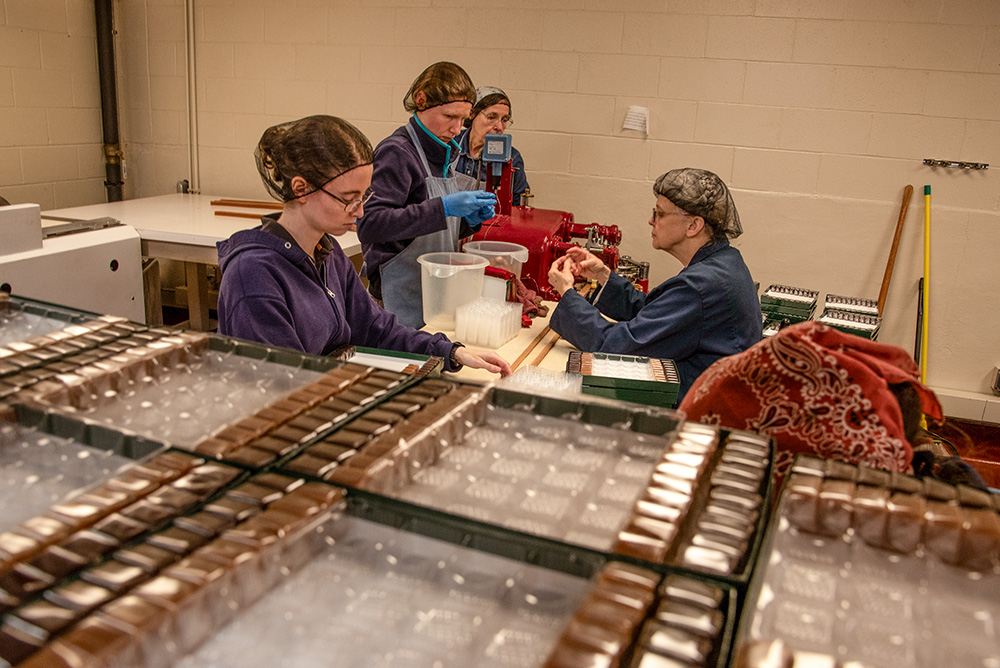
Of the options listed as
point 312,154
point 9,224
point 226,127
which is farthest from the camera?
point 226,127

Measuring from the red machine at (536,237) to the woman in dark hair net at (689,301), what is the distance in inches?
14.1

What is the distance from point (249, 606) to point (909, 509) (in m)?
0.79

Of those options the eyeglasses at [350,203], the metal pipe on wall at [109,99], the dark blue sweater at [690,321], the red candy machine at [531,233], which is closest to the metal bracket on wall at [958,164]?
the red candy machine at [531,233]

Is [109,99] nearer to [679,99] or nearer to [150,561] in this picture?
[679,99]

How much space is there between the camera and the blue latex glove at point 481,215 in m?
2.99

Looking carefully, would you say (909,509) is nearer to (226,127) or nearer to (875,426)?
(875,426)

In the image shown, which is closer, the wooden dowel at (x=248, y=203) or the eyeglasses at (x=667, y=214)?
the eyeglasses at (x=667, y=214)

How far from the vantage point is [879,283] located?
440 cm

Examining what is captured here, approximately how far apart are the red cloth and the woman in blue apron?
1.71m

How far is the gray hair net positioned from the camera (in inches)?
102

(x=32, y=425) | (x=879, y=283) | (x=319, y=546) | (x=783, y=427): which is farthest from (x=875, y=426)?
(x=879, y=283)

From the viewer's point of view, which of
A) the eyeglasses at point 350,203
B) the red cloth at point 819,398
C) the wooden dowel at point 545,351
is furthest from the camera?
the wooden dowel at point 545,351

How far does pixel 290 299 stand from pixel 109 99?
4.02m

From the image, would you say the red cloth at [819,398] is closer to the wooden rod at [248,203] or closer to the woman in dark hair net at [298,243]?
the woman in dark hair net at [298,243]
